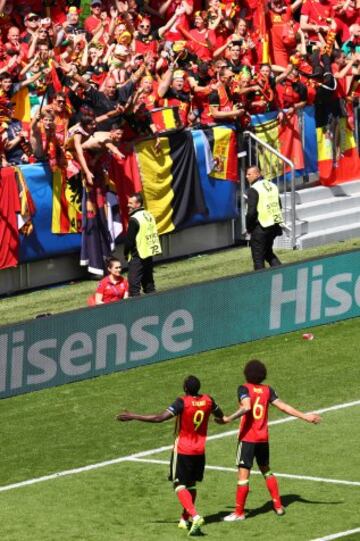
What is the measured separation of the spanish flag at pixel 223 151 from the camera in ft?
86.0

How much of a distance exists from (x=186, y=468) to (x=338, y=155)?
52.2 ft

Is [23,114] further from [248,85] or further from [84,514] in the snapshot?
[84,514]

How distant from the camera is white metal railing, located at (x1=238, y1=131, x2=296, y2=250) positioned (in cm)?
2680

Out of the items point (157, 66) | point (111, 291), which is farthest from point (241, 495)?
point (157, 66)

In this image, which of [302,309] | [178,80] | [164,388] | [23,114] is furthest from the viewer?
[178,80]

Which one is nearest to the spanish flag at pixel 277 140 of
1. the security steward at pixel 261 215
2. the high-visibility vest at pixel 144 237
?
the security steward at pixel 261 215

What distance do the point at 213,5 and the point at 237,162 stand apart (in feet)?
10.6

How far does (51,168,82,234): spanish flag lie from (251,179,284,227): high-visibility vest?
9.22ft

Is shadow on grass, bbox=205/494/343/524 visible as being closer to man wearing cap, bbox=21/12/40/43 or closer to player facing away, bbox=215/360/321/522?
player facing away, bbox=215/360/321/522

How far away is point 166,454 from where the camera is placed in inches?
678

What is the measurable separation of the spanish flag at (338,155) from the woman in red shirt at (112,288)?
28.6 ft

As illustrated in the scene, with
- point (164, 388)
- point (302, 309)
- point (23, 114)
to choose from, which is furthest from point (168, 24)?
point (164, 388)

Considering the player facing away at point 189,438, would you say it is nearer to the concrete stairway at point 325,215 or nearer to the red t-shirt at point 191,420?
the red t-shirt at point 191,420

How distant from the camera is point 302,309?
22203 millimetres
